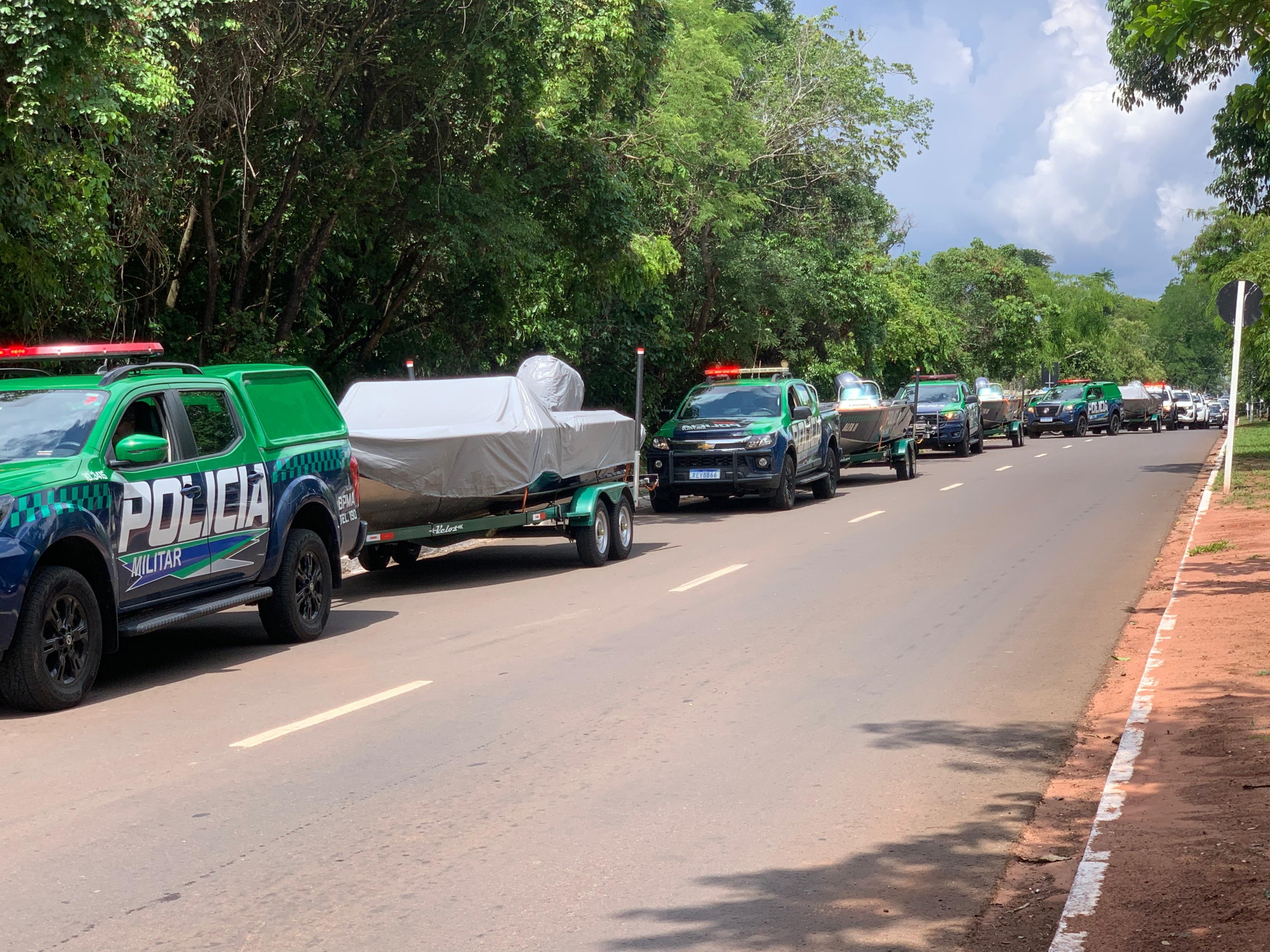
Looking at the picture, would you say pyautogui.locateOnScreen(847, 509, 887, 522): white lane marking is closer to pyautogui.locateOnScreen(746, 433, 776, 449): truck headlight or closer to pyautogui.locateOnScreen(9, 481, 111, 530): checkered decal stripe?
pyautogui.locateOnScreen(746, 433, 776, 449): truck headlight

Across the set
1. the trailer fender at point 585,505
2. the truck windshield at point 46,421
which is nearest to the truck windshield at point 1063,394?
the trailer fender at point 585,505

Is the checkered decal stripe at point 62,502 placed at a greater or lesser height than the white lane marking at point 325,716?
greater

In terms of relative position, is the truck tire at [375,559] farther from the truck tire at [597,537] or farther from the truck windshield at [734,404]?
the truck windshield at [734,404]

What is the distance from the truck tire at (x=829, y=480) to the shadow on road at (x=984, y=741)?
53.8 feet

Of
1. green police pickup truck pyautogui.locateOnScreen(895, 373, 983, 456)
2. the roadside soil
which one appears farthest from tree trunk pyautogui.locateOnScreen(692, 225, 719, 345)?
the roadside soil

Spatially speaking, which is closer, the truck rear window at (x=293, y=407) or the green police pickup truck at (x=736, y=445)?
the truck rear window at (x=293, y=407)

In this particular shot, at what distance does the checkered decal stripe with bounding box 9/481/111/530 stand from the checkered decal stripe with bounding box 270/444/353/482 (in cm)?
190

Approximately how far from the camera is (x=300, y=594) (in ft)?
34.3

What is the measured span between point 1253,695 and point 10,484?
6.87 metres

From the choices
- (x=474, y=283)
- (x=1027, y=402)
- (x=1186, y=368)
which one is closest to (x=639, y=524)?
(x=474, y=283)

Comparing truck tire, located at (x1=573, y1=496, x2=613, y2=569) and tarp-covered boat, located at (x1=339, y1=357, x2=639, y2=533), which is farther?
truck tire, located at (x1=573, y1=496, x2=613, y2=569)

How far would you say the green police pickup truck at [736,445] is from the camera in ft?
70.1

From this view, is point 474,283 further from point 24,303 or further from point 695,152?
point 24,303

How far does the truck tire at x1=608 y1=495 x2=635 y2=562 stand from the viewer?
50.5 feet
